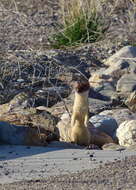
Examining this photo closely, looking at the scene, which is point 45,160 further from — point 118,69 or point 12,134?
point 118,69

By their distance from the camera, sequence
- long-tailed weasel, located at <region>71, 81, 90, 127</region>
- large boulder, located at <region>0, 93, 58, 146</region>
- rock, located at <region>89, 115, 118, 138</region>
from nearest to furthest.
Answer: large boulder, located at <region>0, 93, 58, 146</region> < long-tailed weasel, located at <region>71, 81, 90, 127</region> < rock, located at <region>89, 115, 118, 138</region>

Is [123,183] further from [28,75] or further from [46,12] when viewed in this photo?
[46,12]

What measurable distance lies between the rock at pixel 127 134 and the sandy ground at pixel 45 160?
2.37ft

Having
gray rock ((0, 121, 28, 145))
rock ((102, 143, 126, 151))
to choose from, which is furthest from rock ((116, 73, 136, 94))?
gray rock ((0, 121, 28, 145))

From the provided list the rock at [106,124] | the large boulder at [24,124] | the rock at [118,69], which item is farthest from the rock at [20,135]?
the rock at [118,69]

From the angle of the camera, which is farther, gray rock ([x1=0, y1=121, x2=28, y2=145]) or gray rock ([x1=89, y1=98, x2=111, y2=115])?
gray rock ([x1=89, y1=98, x2=111, y2=115])

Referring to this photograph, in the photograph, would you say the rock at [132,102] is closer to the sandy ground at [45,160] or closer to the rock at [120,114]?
the rock at [120,114]

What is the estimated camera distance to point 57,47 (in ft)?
45.8

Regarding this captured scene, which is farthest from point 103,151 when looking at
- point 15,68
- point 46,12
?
point 46,12

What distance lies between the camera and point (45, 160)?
7.11 meters

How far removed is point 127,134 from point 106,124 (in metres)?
0.84

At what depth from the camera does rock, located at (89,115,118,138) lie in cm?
897

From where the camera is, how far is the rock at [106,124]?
897 cm

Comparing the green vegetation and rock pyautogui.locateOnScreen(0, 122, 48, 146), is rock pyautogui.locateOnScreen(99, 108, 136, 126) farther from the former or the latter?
the green vegetation
